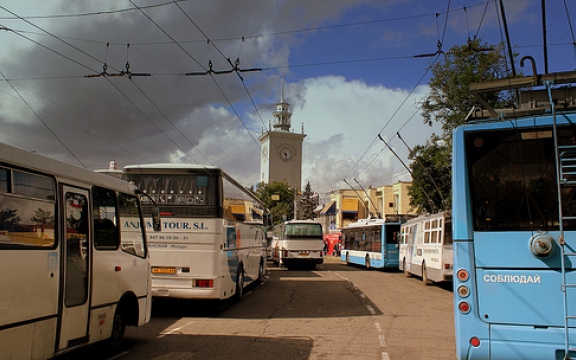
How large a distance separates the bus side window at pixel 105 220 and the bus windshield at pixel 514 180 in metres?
4.75

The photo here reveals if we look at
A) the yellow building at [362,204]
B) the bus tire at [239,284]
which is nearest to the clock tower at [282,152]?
the yellow building at [362,204]

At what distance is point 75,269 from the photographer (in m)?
6.20

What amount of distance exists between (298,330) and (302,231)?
19057mm

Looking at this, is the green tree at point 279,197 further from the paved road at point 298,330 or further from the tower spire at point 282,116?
the paved road at point 298,330

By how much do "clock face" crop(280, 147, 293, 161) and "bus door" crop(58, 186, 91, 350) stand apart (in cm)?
11884

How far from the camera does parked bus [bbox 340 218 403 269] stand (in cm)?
2747

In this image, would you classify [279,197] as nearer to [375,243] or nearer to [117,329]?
[375,243]

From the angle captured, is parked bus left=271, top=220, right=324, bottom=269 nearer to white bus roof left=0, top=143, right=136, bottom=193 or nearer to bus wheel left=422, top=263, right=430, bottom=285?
bus wheel left=422, top=263, right=430, bottom=285

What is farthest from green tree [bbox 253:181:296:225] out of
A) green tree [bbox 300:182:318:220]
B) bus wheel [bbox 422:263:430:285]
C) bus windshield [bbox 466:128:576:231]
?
bus windshield [bbox 466:128:576:231]

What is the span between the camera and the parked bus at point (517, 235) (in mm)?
5008

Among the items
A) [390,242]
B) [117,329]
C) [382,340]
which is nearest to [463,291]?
[382,340]

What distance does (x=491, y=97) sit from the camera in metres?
24.8

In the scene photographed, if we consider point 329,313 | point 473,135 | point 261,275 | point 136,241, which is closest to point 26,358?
point 136,241

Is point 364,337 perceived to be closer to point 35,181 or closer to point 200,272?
point 200,272
